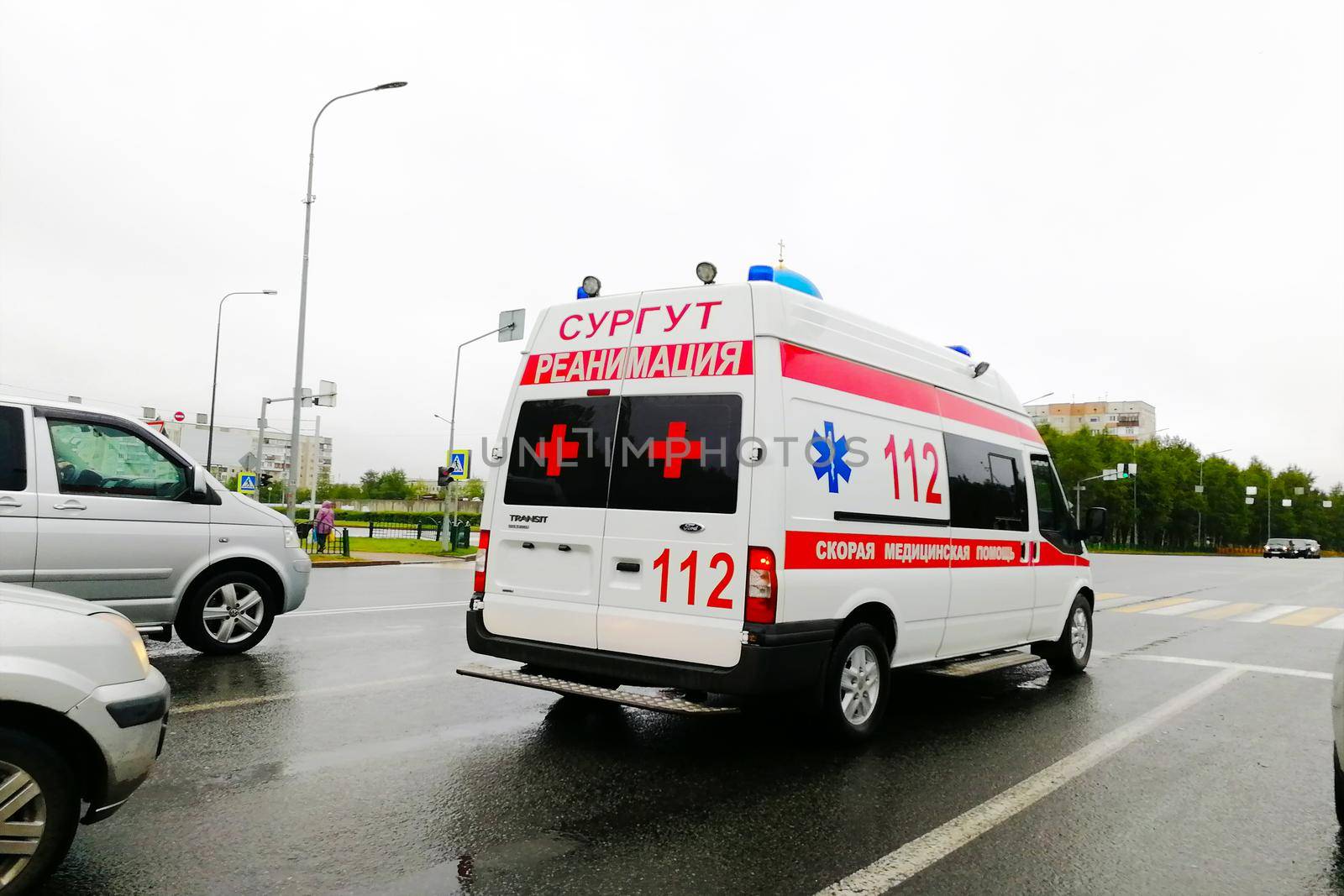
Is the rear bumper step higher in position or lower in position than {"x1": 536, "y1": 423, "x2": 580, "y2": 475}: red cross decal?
lower

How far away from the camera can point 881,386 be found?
5.81 metres

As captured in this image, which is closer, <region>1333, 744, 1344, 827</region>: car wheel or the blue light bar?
<region>1333, 744, 1344, 827</region>: car wheel

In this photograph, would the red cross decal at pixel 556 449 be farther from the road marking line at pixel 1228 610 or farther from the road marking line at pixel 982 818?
the road marking line at pixel 1228 610

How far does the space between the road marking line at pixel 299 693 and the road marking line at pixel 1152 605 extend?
12.0 meters

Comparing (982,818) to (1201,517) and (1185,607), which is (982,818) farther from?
(1201,517)

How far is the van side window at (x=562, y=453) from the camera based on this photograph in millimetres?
5320

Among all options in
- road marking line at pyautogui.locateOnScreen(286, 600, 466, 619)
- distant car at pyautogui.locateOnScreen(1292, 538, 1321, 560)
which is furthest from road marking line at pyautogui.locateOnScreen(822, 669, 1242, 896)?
distant car at pyautogui.locateOnScreen(1292, 538, 1321, 560)

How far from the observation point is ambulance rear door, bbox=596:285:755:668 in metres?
4.79

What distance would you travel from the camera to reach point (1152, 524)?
8956 centimetres

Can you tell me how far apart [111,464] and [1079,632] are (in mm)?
8183

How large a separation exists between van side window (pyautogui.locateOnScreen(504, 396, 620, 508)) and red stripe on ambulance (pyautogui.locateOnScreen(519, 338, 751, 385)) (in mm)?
161

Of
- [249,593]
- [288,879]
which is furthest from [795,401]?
[249,593]

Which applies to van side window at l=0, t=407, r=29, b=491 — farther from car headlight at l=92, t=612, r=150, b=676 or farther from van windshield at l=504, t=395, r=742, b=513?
car headlight at l=92, t=612, r=150, b=676

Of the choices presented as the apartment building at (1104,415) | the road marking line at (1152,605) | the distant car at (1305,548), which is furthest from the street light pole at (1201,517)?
the road marking line at (1152,605)
